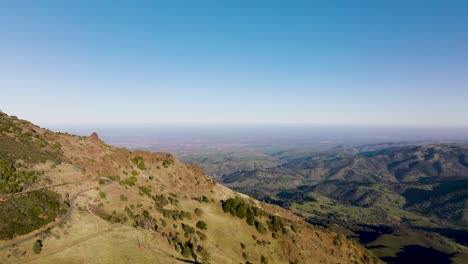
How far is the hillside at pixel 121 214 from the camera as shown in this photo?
128 feet

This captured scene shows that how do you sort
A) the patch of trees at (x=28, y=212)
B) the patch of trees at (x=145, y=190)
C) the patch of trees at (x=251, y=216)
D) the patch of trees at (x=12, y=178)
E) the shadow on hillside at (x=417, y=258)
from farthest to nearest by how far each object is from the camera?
the shadow on hillside at (x=417, y=258) → the patch of trees at (x=251, y=216) → the patch of trees at (x=145, y=190) → the patch of trees at (x=12, y=178) → the patch of trees at (x=28, y=212)

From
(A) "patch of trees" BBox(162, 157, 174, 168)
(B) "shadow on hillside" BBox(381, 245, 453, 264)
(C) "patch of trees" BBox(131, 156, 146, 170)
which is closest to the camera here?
(C) "patch of trees" BBox(131, 156, 146, 170)

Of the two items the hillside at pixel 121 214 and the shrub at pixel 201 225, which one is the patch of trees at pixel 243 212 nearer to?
the hillside at pixel 121 214

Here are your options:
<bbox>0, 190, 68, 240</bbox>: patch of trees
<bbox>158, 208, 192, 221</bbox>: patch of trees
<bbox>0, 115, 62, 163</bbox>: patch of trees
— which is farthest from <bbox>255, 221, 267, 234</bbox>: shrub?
<bbox>0, 115, 62, 163</bbox>: patch of trees

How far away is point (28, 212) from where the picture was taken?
1628 inches

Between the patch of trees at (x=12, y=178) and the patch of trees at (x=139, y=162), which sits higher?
the patch of trees at (x=12, y=178)

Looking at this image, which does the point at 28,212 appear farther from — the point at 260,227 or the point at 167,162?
the point at 260,227

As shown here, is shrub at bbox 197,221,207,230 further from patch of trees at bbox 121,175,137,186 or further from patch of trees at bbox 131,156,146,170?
patch of trees at bbox 131,156,146,170

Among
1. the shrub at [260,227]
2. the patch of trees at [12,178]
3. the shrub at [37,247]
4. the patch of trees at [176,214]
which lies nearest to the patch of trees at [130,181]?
the patch of trees at [176,214]

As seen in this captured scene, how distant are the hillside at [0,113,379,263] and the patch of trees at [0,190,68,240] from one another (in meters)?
0.12

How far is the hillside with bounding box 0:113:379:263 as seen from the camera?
3897 cm

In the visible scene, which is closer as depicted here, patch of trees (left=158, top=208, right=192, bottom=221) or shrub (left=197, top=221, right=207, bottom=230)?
patch of trees (left=158, top=208, right=192, bottom=221)

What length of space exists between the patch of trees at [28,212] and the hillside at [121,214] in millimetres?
120

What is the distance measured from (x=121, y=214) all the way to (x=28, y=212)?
1532 cm
